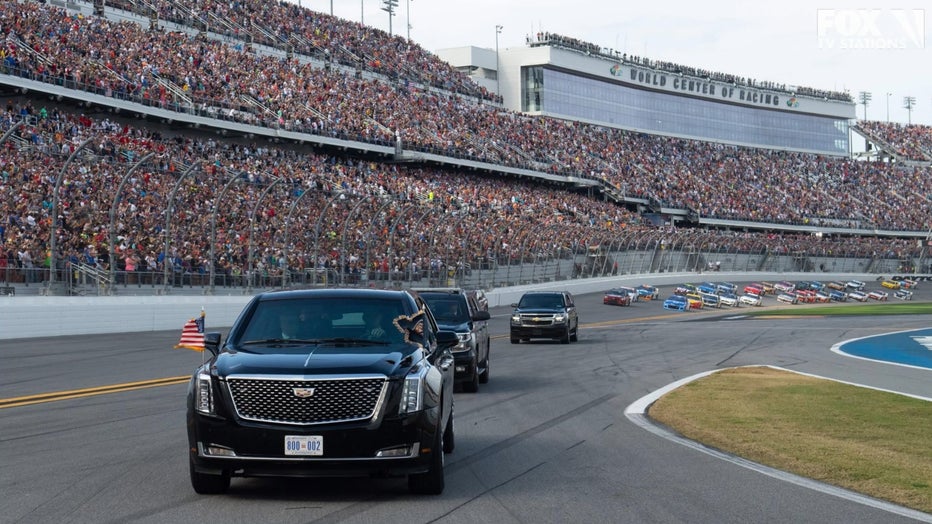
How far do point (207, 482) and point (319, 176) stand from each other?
5013 centimetres

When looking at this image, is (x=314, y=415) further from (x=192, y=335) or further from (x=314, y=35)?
(x=314, y=35)

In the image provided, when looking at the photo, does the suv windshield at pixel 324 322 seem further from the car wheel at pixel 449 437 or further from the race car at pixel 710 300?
the race car at pixel 710 300

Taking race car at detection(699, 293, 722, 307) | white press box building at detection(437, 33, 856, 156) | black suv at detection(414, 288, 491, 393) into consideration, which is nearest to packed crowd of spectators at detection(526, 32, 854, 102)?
white press box building at detection(437, 33, 856, 156)

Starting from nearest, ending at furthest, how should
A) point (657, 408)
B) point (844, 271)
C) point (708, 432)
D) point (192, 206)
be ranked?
point (708, 432) < point (657, 408) < point (192, 206) < point (844, 271)

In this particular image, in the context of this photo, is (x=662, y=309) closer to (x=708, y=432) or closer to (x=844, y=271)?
(x=844, y=271)

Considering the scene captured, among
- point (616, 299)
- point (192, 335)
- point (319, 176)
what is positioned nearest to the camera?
point (192, 335)

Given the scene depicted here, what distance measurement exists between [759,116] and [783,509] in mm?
123584

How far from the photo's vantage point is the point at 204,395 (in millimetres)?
8414

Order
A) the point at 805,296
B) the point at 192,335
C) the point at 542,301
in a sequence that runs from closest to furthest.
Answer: the point at 192,335 < the point at 542,301 < the point at 805,296

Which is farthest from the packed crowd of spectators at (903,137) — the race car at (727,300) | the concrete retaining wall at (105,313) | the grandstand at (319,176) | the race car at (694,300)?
the concrete retaining wall at (105,313)

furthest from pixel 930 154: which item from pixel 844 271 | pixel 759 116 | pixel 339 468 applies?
pixel 339 468

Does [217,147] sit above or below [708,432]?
above

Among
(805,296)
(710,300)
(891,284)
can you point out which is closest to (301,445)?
(710,300)

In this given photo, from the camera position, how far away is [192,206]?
40500mm
